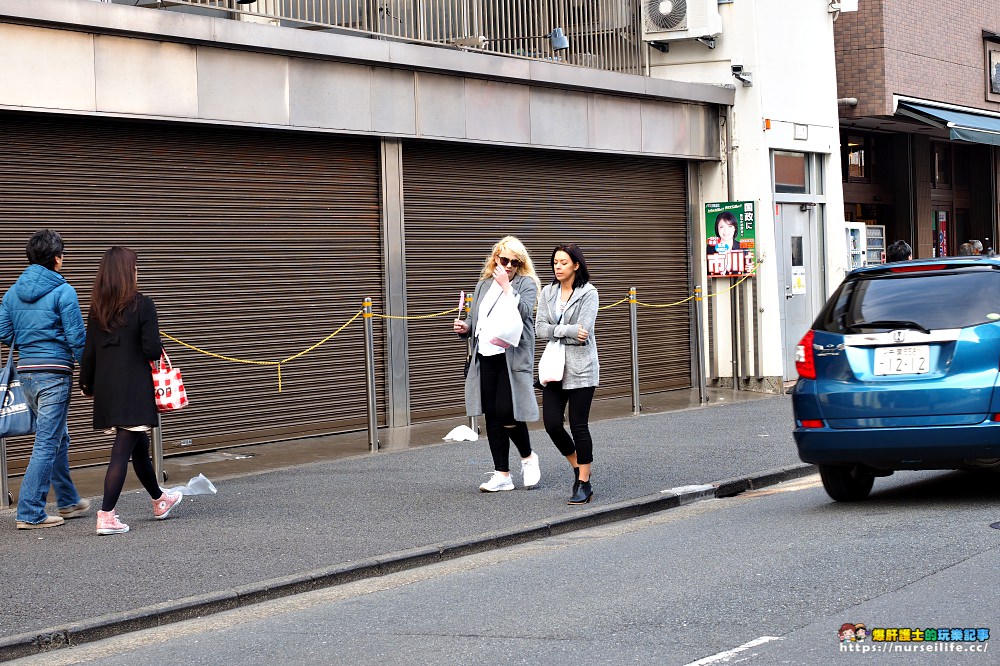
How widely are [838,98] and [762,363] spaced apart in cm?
519

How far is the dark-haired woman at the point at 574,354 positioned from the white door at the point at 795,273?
9919 millimetres

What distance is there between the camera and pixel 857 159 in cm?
2473

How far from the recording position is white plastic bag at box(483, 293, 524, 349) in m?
10.0

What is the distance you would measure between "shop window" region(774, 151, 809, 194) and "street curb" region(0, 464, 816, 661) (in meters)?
9.46

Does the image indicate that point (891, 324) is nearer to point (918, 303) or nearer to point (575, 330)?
point (918, 303)

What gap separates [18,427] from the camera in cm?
917

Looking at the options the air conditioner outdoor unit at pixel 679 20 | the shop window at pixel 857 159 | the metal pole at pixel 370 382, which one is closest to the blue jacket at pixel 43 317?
the metal pole at pixel 370 382

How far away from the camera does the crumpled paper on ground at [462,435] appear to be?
45.9ft

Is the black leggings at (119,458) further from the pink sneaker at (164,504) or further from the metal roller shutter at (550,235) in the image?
the metal roller shutter at (550,235)

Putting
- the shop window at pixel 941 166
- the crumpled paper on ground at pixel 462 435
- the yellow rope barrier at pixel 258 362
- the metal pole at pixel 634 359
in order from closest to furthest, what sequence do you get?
the yellow rope barrier at pixel 258 362
the crumpled paper on ground at pixel 462 435
the metal pole at pixel 634 359
the shop window at pixel 941 166

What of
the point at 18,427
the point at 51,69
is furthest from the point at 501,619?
the point at 51,69

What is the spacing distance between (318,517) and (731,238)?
10.8 m

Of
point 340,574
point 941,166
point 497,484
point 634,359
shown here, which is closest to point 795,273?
point 634,359

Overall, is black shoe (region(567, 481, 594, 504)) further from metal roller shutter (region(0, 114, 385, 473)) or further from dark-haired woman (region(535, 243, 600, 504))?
metal roller shutter (region(0, 114, 385, 473))
